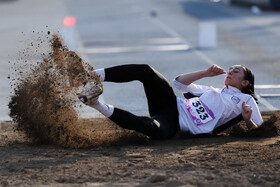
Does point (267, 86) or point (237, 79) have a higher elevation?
point (237, 79)

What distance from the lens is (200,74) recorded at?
7.05m

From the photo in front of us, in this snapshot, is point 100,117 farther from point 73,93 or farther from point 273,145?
point 273,145

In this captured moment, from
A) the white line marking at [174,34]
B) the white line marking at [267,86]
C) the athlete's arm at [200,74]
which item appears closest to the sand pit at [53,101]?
the athlete's arm at [200,74]

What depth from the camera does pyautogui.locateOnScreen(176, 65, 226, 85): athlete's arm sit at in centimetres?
695

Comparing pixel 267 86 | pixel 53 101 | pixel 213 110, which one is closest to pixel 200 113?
pixel 213 110

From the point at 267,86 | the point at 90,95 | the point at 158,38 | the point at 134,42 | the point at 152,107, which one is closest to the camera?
the point at 90,95

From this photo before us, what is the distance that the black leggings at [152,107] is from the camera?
6.36 metres

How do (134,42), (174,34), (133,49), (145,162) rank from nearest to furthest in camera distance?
(145,162) → (133,49) → (134,42) → (174,34)

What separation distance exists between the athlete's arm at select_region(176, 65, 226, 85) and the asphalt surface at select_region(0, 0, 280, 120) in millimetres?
1871

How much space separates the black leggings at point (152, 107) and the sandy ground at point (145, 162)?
0.17 m

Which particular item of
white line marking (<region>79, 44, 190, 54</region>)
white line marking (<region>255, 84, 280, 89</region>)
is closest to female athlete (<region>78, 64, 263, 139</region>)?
white line marking (<region>255, 84, 280, 89</region>)

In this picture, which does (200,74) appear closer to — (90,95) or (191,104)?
(191,104)

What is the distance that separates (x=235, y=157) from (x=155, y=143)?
111 centimetres

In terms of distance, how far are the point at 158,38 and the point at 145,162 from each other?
567 inches
